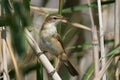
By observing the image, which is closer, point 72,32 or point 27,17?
point 27,17

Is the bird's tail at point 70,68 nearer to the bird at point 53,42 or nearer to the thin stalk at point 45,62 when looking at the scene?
the bird at point 53,42

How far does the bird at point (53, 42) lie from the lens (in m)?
1.68

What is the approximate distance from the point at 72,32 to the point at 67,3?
0.34 metres

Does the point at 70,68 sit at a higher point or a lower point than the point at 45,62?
lower

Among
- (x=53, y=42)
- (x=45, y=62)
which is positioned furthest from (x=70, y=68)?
(x=45, y=62)

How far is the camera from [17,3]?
0.79 metres

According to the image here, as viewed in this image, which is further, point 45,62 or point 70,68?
point 70,68

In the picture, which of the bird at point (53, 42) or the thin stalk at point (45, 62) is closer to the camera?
the thin stalk at point (45, 62)

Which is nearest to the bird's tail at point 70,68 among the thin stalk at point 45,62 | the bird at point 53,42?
the bird at point 53,42

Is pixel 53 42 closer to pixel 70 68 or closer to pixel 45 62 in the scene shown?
pixel 70 68

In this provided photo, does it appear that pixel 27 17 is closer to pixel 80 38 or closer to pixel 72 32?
pixel 72 32

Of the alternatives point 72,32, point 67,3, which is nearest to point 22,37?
point 72,32

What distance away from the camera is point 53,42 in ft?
5.69

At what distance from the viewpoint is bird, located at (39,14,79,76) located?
1681 mm
